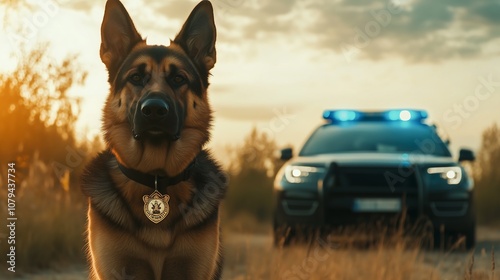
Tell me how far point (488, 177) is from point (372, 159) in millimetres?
9019

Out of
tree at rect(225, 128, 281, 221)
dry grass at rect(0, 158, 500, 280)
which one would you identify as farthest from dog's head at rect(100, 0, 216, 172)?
tree at rect(225, 128, 281, 221)

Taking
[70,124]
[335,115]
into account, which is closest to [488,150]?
[335,115]

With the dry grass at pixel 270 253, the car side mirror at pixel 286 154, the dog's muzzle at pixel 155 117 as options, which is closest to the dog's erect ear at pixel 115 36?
the dog's muzzle at pixel 155 117

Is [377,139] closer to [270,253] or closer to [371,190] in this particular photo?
[371,190]

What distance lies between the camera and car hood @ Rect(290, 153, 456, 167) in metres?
9.62

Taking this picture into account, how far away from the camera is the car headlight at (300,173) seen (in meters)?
9.53

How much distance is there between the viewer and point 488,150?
1906cm

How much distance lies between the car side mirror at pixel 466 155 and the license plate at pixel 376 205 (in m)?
1.17

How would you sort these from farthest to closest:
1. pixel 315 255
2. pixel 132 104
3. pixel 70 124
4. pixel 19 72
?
pixel 70 124 < pixel 19 72 < pixel 315 255 < pixel 132 104

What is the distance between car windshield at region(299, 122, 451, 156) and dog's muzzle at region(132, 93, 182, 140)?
588 centimetres

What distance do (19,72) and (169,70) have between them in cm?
739

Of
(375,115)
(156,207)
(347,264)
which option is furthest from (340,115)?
(156,207)

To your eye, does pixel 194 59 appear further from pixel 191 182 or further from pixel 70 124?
pixel 70 124

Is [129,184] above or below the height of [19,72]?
below
